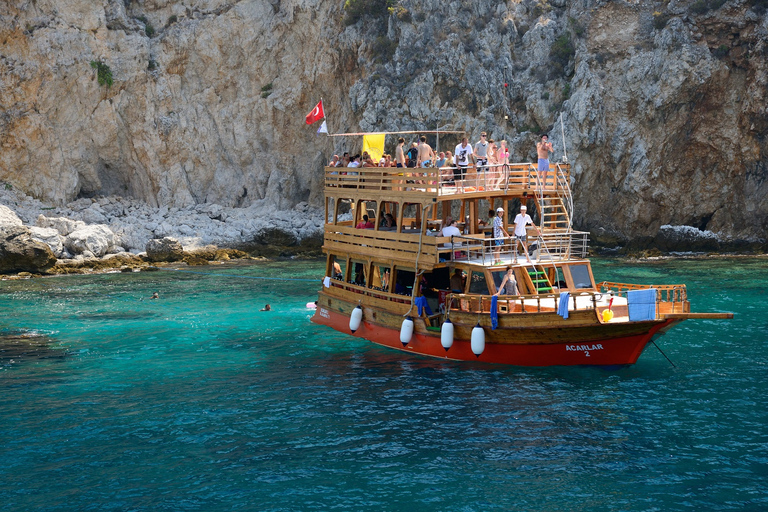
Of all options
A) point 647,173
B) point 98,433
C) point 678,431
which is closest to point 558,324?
point 678,431

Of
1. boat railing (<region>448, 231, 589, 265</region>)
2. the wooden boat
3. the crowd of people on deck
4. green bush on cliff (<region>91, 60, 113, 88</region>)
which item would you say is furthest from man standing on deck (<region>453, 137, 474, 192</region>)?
green bush on cliff (<region>91, 60, 113, 88</region>)

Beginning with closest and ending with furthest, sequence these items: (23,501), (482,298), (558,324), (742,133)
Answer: (23,501), (558,324), (482,298), (742,133)

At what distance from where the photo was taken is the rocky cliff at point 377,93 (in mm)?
44906

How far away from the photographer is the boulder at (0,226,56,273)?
38844 millimetres

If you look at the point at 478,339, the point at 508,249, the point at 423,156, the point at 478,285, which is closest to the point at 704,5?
the point at 423,156

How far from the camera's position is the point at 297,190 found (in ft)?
186

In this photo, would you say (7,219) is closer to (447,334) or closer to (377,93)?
(377,93)

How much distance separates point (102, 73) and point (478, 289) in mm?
42611

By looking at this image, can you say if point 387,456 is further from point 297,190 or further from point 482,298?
point 297,190

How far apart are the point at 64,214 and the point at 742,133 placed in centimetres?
4387

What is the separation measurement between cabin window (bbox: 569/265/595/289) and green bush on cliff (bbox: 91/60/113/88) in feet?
144

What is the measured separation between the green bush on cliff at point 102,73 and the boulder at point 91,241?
1440 centimetres

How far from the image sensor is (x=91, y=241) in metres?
43.1

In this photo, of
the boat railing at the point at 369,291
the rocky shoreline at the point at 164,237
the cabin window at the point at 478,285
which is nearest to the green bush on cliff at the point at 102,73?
the rocky shoreline at the point at 164,237
